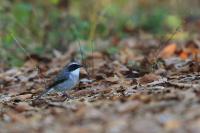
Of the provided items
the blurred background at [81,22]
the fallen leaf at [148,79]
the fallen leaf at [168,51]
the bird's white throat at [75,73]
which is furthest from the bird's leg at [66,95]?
the fallen leaf at [168,51]

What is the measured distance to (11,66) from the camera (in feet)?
38.5

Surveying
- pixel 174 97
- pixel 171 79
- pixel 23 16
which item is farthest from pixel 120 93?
pixel 23 16

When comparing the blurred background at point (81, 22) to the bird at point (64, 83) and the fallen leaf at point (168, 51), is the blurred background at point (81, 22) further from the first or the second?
the bird at point (64, 83)

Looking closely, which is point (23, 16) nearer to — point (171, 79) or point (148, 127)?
point (171, 79)

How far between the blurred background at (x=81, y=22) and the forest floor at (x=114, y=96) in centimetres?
56

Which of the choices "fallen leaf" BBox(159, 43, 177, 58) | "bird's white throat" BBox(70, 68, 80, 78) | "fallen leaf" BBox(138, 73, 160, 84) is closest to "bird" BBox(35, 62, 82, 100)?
"bird's white throat" BBox(70, 68, 80, 78)

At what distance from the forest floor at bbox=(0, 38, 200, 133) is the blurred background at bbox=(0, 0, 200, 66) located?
1.82ft

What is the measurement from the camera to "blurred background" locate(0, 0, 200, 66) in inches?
501

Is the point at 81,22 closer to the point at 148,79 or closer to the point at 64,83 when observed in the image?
the point at 64,83

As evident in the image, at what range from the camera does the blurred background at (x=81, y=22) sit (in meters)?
12.7

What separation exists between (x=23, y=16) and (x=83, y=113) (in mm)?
7842

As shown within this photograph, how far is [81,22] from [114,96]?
5.46 m

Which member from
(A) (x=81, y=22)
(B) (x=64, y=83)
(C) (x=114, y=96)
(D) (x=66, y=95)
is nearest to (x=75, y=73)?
(B) (x=64, y=83)

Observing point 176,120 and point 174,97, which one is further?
point 174,97
